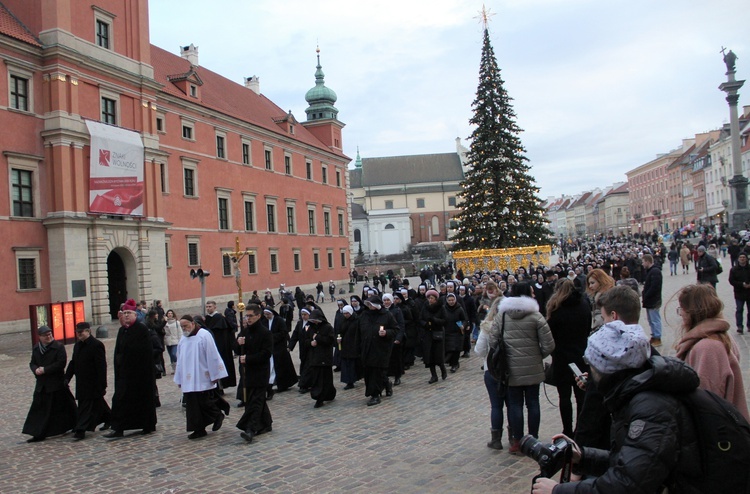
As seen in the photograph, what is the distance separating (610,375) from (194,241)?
37364 mm

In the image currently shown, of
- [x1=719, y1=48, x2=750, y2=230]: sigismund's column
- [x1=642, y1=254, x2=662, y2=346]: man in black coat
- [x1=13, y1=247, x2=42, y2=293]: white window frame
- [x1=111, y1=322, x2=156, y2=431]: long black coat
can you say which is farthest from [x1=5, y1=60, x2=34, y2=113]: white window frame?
[x1=719, y1=48, x2=750, y2=230]: sigismund's column

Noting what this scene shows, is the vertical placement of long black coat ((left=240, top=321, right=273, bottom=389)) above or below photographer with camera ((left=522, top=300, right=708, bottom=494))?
below

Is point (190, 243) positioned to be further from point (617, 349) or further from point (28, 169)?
point (617, 349)

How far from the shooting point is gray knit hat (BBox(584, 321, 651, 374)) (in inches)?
110

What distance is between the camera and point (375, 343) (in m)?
10.7

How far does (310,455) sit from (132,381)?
132 inches

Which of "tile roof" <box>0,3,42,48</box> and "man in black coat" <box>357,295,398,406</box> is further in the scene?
"tile roof" <box>0,3,42,48</box>

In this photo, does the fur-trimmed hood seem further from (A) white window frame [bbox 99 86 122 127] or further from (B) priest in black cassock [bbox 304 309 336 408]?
(A) white window frame [bbox 99 86 122 127]

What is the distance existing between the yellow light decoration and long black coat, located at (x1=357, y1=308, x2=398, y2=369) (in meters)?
23.4

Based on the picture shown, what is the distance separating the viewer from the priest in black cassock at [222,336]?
12109mm

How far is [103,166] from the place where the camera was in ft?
97.0

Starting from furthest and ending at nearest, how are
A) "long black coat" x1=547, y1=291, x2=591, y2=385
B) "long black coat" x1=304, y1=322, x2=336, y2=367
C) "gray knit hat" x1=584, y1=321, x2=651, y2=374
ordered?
"long black coat" x1=304, y1=322, x2=336, y2=367
"long black coat" x1=547, y1=291, x2=591, y2=385
"gray knit hat" x1=584, y1=321, x2=651, y2=374

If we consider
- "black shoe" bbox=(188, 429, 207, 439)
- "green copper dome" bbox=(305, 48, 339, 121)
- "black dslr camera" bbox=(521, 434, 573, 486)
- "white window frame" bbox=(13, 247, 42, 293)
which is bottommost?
"black shoe" bbox=(188, 429, 207, 439)

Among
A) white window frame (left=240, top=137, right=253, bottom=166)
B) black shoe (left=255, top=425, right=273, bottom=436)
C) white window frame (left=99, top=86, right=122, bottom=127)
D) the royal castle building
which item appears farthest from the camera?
white window frame (left=240, top=137, right=253, bottom=166)
